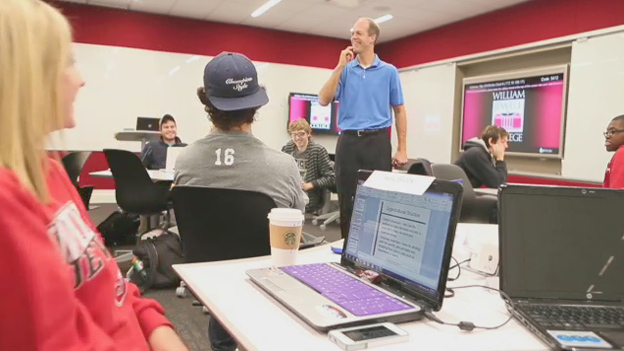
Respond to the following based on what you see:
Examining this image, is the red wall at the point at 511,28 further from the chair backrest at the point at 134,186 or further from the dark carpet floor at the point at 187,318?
the dark carpet floor at the point at 187,318

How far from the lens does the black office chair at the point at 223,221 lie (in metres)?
1.60

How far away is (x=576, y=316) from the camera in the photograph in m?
0.98

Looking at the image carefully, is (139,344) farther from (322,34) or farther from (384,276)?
(322,34)

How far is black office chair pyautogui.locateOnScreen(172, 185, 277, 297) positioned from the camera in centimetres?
160

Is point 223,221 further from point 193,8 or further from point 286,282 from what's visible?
point 193,8

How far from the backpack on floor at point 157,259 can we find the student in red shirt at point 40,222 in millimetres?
2411

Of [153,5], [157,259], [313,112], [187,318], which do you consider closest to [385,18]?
[313,112]

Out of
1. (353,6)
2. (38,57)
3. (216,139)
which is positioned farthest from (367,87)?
(353,6)

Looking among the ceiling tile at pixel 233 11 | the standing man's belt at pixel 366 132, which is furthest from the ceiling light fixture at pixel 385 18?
the standing man's belt at pixel 366 132

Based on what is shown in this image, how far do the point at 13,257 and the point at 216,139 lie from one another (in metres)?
1.07

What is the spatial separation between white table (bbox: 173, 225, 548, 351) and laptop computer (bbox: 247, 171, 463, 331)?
0.03 metres

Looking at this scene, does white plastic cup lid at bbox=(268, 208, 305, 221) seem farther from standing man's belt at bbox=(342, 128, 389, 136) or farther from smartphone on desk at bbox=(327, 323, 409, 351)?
standing man's belt at bbox=(342, 128, 389, 136)

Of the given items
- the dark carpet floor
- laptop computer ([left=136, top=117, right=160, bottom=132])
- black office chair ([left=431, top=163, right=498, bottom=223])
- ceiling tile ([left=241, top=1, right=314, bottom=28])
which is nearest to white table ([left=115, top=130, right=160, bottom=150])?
laptop computer ([left=136, top=117, right=160, bottom=132])

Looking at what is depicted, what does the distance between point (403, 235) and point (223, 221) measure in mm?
704
